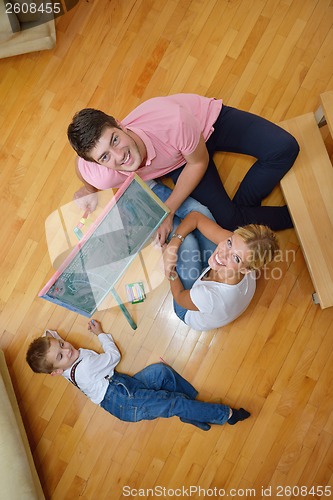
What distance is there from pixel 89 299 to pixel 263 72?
4.41ft

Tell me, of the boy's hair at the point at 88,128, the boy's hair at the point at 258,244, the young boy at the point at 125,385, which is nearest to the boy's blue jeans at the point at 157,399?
the young boy at the point at 125,385

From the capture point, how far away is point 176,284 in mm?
1871

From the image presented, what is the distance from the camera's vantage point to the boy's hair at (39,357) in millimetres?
1942

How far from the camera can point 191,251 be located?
75.7 inches

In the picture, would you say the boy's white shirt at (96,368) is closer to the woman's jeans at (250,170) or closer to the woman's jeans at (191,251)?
the woman's jeans at (191,251)

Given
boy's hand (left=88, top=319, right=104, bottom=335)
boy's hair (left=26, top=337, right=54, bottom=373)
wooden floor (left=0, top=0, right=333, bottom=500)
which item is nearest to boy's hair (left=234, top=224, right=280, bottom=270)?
wooden floor (left=0, top=0, right=333, bottom=500)

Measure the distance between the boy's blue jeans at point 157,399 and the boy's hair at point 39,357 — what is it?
29 cm

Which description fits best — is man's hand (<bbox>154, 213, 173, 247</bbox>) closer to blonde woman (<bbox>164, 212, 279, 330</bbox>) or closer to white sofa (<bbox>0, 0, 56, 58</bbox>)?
blonde woman (<bbox>164, 212, 279, 330</bbox>)

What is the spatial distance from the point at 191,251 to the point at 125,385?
25.6 inches

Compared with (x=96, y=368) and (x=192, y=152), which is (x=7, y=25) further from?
(x=96, y=368)

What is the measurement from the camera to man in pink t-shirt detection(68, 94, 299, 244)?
1.51 m

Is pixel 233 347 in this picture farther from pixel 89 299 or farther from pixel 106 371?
pixel 89 299

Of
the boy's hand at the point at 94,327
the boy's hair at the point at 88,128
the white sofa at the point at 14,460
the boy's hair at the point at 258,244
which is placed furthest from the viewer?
the boy's hand at the point at 94,327

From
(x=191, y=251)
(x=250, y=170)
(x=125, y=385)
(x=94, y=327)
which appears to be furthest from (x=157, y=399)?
(x=250, y=170)
